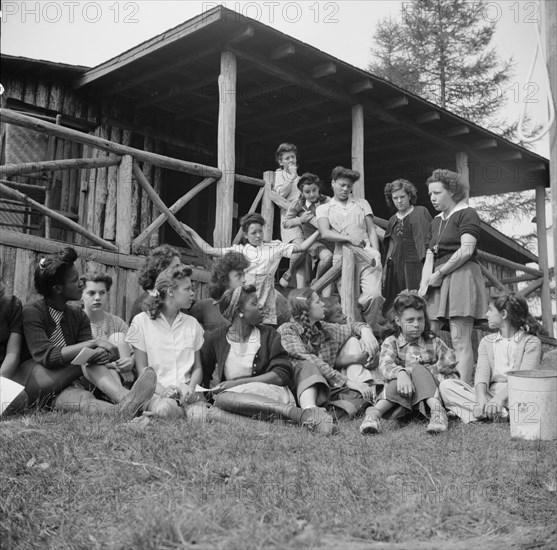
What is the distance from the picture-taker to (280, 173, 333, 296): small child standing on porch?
870cm

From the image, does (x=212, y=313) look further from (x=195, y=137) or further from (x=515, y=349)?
(x=195, y=137)

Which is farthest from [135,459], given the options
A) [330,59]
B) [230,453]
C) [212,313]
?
[330,59]

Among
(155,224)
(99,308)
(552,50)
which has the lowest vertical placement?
(99,308)

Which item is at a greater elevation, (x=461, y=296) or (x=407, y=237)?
(x=407, y=237)

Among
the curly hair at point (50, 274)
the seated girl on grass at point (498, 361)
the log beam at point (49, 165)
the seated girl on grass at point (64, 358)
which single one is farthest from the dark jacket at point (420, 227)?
the curly hair at point (50, 274)

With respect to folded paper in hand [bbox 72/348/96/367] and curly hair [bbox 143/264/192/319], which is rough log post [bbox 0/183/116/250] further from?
folded paper in hand [bbox 72/348/96/367]

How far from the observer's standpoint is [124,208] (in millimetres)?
8438

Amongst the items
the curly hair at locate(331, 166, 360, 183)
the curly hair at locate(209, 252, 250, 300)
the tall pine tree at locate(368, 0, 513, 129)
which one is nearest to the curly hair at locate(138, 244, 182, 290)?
the curly hair at locate(209, 252, 250, 300)

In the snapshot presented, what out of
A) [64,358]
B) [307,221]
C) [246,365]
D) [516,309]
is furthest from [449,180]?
[64,358]

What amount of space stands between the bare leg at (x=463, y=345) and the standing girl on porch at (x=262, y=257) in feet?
5.54

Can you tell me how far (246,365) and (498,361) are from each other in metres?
2.02

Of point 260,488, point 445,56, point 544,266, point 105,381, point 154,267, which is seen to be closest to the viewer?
point 260,488

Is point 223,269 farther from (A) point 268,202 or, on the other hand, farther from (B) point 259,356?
(A) point 268,202

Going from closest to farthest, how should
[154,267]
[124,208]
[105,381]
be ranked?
[105,381] → [154,267] → [124,208]
